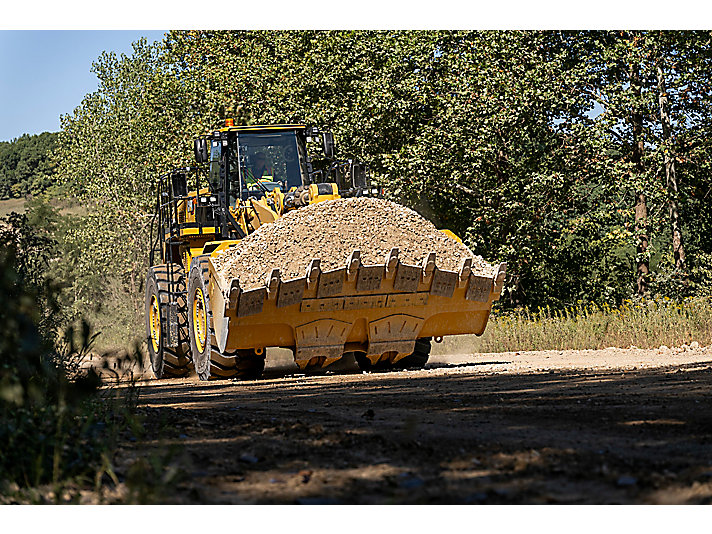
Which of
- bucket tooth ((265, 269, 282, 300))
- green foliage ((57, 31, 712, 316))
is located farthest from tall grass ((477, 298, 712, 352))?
bucket tooth ((265, 269, 282, 300))

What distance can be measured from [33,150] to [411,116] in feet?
159

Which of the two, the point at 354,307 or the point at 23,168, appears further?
the point at 23,168

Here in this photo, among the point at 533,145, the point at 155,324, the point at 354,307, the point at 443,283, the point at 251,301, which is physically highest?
the point at 533,145

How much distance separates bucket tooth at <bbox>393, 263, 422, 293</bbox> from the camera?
9.48 meters

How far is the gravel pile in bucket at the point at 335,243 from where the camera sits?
30.8 feet

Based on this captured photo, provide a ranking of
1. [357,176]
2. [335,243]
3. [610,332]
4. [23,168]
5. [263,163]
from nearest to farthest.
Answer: [335,243]
[357,176]
[263,163]
[610,332]
[23,168]

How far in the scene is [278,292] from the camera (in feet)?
29.9

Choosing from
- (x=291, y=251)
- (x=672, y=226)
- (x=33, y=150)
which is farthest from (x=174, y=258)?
(x=33, y=150)

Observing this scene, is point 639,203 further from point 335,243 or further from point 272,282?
point 272,282

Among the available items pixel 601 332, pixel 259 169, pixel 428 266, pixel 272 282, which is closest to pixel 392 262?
pixel 428 266

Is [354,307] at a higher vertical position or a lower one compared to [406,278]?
lower

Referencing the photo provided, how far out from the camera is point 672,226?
18.6 m

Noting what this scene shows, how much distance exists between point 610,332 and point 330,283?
6.48m

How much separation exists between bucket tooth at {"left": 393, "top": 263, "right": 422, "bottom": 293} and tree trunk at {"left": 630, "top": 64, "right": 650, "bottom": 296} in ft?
31.4
